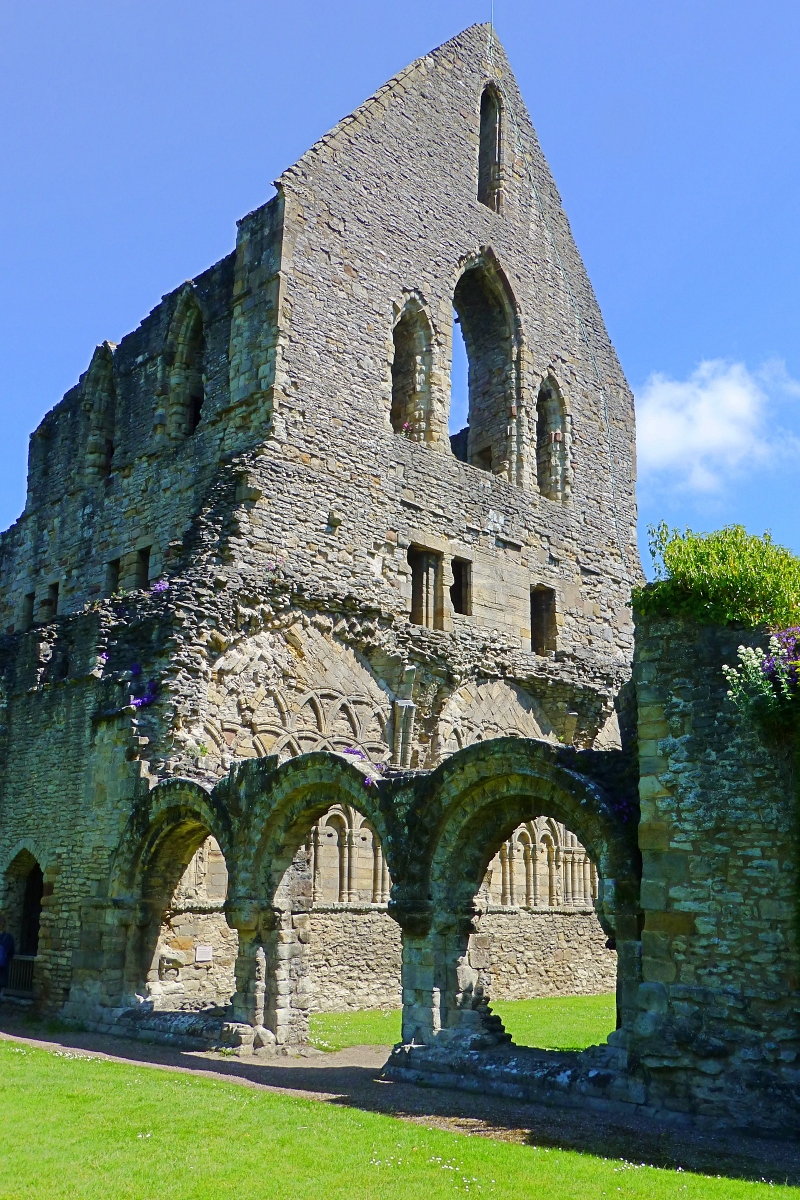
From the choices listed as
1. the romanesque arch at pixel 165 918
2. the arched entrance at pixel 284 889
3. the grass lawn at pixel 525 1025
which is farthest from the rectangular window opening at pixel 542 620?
the arched entrance at pixel 284 889

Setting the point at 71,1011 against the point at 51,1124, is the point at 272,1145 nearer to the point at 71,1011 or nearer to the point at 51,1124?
the point at 51,1124

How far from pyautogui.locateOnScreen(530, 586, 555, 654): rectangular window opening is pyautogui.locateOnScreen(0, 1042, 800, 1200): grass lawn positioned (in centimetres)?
1332

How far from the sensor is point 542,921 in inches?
789

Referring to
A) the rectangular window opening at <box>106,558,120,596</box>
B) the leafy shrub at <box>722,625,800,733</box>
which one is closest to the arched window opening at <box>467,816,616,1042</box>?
the rectangular window opening at <box>106,558,120,596</box>

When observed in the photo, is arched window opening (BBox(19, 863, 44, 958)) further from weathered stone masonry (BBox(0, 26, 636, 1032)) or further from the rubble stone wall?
the rubble stone wall

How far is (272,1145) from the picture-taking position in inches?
311

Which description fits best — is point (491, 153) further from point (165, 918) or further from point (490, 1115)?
point (490, 1115)

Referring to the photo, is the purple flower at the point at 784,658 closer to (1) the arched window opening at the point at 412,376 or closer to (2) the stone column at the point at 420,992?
(2) the stone column at the point at 420,992

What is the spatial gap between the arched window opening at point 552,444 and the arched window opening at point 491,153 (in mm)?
4369

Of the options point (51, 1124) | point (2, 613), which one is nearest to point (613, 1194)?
point (51, 1124)

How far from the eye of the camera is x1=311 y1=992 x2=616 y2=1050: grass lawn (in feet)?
42.8

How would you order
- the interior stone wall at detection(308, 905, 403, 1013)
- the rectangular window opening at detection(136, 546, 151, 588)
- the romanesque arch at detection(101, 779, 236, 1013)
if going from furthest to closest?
the rectangular window opening at detection(136, 546, 151, 588), the interior stone wall at detection(308, 905, 403, 1013), the romanesque arch at detection(101, 779, 236, 1013)

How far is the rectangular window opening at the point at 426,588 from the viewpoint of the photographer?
1938 centimetres

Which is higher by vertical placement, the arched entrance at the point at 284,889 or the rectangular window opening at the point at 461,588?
the rectangular window opening at the point at 461,588
